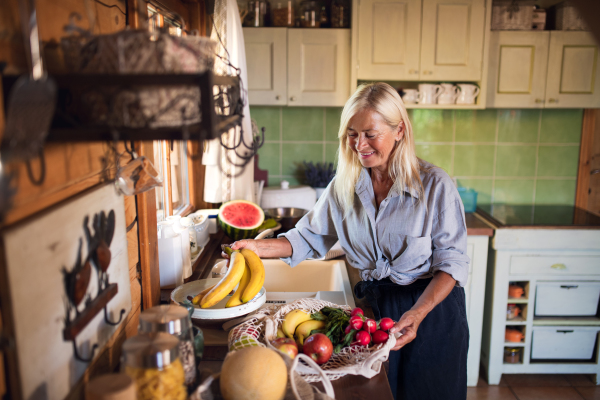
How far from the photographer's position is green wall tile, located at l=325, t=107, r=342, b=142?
341 cm

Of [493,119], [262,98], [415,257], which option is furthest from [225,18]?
[493,119]

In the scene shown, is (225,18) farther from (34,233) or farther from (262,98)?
(34,233)

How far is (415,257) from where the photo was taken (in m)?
1.69

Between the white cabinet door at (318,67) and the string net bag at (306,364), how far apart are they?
1.90 m

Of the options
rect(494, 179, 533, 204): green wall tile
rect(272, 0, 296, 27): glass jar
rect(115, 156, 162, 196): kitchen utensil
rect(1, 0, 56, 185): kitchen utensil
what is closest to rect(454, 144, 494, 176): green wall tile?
rect(494, 179, 533, 204): green wall tile

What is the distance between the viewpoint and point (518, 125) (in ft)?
11.1

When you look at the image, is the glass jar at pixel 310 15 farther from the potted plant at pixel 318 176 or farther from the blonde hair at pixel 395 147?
the blonde hair at pixel 395 147

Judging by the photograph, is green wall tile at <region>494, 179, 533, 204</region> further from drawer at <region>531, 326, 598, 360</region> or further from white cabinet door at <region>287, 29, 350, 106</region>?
white cabinet door at <region>287, 29, 350, 106</region>

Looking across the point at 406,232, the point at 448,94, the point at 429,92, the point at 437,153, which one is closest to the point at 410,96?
the point at 429,92

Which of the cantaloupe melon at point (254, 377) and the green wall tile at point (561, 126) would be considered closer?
the cantaloupe melon at point (254, 377)

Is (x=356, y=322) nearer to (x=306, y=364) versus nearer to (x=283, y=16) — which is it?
(x=306, y=364)

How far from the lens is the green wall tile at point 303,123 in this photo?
342cm

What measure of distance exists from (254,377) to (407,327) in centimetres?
64

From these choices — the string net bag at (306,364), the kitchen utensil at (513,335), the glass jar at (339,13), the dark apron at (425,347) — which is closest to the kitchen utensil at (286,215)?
the dark apron at (425,347)
